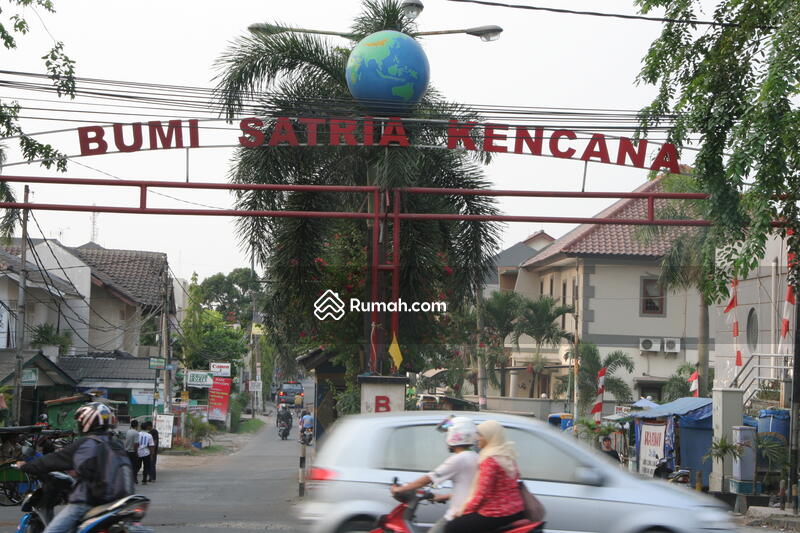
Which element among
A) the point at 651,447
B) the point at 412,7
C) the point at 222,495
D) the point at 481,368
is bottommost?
the point at 222,495

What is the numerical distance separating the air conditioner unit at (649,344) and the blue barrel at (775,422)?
69.1 feet

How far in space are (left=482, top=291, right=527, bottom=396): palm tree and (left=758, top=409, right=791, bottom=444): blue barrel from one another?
22.6 meters

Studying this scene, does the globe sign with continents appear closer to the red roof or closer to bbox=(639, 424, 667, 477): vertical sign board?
bbox=(639, 424, 667, 477): vertical sign board

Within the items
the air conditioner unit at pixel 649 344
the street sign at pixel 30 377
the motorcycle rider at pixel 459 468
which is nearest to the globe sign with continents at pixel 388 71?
the motorcycle rider at pixel 459 468

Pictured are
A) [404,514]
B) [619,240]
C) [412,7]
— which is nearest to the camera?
[404,514]

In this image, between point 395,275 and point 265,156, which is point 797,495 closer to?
point 395,275

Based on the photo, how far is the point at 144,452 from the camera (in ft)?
82.9

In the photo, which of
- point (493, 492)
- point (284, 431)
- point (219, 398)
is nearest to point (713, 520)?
point (493, 492)

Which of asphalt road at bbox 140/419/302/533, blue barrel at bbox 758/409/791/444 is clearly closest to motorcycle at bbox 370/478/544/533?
asphalt road at bbox 140/419/302/533

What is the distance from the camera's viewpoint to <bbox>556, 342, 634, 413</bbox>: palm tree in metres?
42.9

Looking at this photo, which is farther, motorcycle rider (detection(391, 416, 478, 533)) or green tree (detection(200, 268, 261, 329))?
green tree (detection(200, 268, 261, 329))

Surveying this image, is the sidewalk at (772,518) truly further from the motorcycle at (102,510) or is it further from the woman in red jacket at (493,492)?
the motorcycle at (102,510)

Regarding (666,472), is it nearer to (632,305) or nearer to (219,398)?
(632,305)

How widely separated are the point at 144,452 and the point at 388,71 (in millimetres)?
12106
